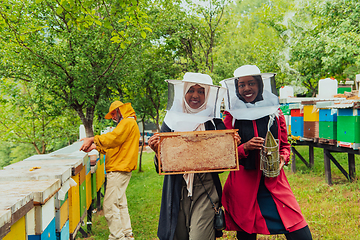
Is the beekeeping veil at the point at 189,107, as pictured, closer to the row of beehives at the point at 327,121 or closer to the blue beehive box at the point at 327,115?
the row of beehives at the point at 327,121

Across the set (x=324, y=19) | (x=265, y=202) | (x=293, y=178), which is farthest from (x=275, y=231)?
(x=324, y=19)

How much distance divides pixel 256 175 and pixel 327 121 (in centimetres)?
430

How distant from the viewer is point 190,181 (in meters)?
2.36

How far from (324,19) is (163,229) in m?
10.8

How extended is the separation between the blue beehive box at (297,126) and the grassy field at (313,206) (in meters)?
1.19

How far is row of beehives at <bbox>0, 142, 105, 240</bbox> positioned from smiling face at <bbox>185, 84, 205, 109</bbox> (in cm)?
130

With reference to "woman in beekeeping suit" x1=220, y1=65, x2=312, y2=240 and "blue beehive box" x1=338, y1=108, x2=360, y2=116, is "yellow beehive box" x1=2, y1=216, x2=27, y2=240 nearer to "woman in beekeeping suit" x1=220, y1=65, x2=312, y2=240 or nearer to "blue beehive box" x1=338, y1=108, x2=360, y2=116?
"woman in beekeeping suit" x1=220, y1=65, x2=312, y2=240

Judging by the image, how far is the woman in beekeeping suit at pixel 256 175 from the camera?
2.30 m

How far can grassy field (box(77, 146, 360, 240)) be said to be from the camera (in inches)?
163

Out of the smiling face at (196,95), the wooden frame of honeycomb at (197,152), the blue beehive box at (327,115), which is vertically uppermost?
the smiling face at (196,95)

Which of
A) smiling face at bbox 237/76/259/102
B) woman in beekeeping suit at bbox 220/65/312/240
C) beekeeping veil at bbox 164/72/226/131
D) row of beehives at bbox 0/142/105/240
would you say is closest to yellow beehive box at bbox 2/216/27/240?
row of beehives at bbox 0/142/105/240

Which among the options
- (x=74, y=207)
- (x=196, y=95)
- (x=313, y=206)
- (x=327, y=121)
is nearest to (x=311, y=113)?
(x=327, y=121)

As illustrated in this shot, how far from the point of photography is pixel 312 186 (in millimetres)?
6352

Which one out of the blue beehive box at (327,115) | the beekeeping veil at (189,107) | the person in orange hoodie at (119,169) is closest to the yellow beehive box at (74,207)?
the person in orange hoodie at (119,169)
